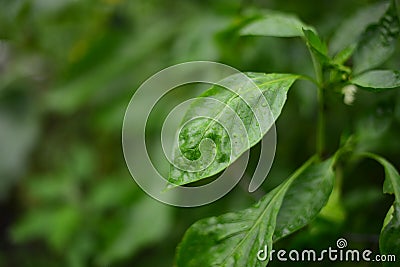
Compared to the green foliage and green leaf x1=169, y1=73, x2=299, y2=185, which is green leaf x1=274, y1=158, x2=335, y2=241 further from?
green leaf x1=169, y1=73, x2=299, y2=185

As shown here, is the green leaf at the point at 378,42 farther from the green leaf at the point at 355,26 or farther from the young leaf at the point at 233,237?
the young leaf at the point at 233,237

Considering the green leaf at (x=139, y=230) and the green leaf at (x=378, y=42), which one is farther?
the green leaf at (x=139, y=230)

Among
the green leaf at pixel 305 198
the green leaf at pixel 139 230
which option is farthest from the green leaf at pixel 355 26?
the green leaf at pixel 139 230

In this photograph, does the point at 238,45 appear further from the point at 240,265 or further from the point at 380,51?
the point at 240,265

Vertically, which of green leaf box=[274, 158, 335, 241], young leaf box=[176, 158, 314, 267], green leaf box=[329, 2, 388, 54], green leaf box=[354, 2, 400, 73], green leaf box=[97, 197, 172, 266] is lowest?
green leaf box=[97, 197, 172, 266]

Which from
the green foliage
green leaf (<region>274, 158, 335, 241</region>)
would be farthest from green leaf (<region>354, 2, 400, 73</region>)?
green leaf (<region>274, 158, 335, 241</region>)

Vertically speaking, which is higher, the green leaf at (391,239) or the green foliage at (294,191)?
the green foliage at (294,191)

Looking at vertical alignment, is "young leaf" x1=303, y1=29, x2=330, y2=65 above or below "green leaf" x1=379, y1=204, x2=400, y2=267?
above
